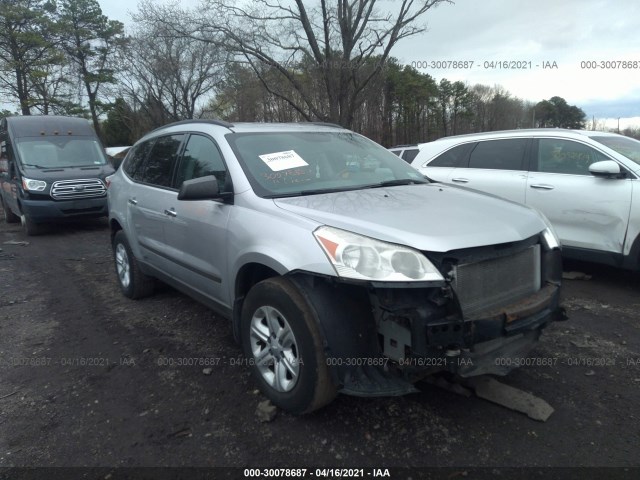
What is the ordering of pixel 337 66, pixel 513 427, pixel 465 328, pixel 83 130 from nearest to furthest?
pixel 465 328, pixel 513 427, pixel 83 130, pixel 337 66

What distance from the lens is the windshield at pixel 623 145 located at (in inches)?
199

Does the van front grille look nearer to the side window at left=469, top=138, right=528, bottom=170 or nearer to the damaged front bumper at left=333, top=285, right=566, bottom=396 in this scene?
the side window at left=469, top=138, right=528, bottom=170

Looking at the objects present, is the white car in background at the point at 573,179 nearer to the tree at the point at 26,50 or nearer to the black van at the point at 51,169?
the black van at the point at 51,169

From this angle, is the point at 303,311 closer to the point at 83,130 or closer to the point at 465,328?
the point at 465,328

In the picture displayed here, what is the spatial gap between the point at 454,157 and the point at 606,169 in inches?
82.0

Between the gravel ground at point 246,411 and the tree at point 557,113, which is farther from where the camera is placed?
the tree at point 557,113

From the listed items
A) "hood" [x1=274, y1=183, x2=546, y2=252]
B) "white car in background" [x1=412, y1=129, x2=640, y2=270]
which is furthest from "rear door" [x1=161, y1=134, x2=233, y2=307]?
"white car in background" [x1=412, y1=129, x2=640, y2=270]

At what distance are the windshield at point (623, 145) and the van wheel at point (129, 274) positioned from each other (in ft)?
17.2

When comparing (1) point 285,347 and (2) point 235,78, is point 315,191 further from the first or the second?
(2) point 235,78

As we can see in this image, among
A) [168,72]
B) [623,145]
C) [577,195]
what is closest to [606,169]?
[577,195]

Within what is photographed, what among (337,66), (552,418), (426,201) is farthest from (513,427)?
(337,66)

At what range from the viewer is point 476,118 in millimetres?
39000

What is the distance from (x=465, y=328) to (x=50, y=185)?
9696 millimetres

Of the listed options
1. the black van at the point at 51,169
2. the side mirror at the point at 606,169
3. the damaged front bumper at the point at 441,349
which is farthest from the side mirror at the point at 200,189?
the black van at the point at 51,169
